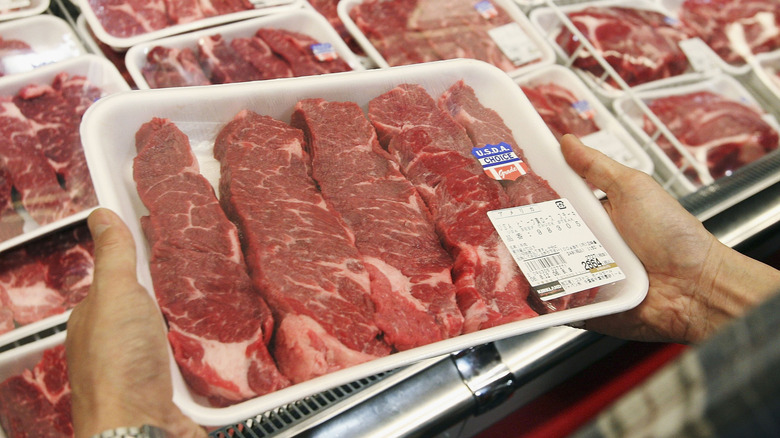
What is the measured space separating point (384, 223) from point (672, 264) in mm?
1131

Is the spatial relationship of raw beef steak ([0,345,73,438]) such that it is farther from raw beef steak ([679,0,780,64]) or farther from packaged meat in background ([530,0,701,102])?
raw beef steak ([679,0,780,64])

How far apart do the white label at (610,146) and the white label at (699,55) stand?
114 cm

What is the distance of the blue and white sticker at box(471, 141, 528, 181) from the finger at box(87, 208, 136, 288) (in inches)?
50.9

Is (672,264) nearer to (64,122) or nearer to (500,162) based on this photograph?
(500,162)

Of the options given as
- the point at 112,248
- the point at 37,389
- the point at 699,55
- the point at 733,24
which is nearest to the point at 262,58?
the point at 112,248

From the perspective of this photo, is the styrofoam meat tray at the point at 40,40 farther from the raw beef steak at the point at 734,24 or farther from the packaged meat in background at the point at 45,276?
the raw beef steak at the point at 734,24

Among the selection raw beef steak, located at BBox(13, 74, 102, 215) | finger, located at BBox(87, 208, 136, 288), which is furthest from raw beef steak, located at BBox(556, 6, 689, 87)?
finger, located at BBox(87, 208, 136, 288)

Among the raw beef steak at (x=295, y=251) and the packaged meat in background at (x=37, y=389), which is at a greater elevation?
the raw beef steak at (x=295, y=251)

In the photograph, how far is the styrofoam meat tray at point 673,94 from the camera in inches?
123

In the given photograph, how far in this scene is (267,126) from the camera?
6.59 ft

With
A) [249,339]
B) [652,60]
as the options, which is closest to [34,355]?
[249,339]

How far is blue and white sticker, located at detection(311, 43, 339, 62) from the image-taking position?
118 inches

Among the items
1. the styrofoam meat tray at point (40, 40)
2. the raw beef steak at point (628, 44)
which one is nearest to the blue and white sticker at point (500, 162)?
the raw beef steak at point (628, 44)

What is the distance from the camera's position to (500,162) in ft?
7.04
